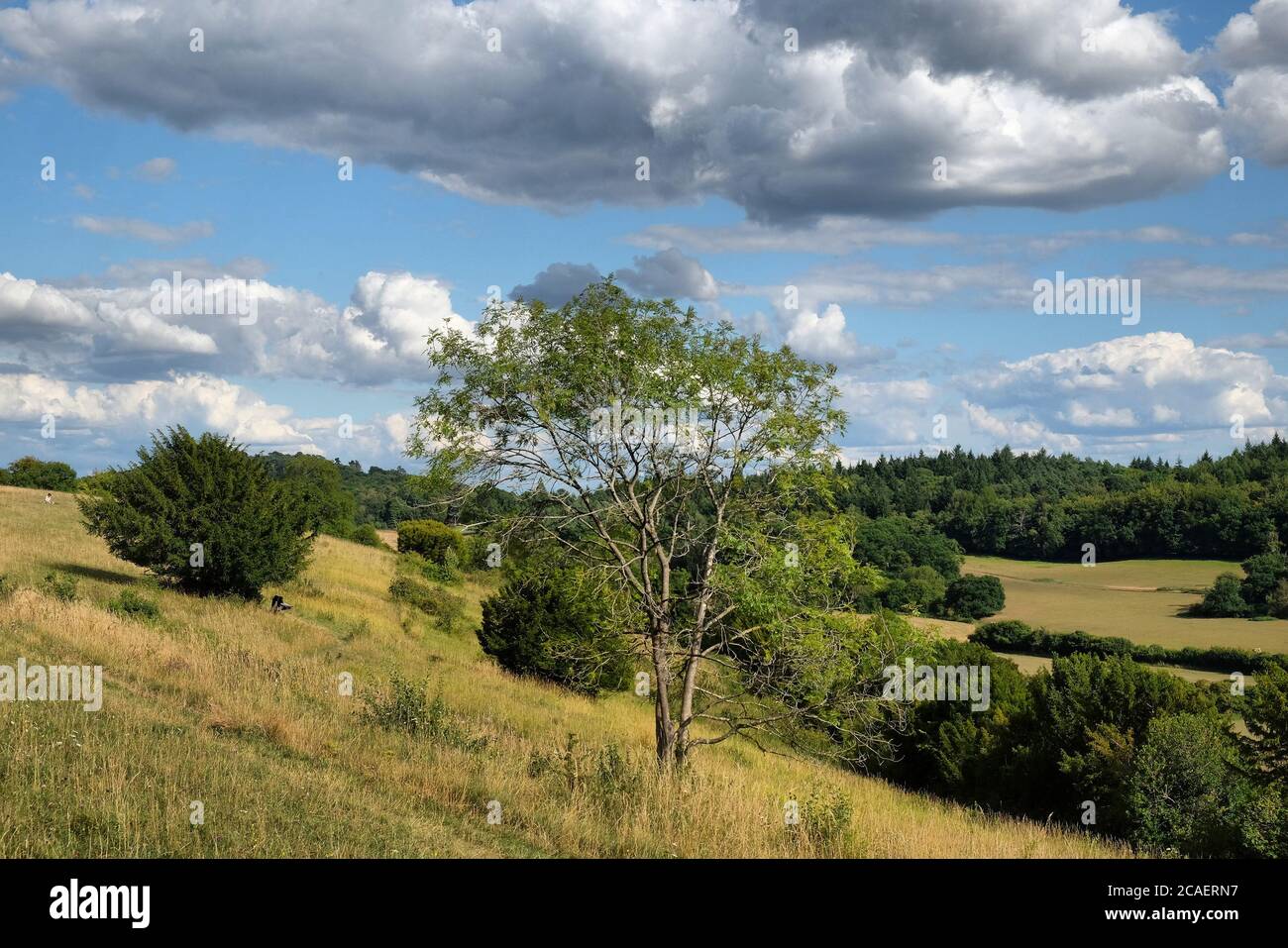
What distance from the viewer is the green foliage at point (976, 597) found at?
327 ft

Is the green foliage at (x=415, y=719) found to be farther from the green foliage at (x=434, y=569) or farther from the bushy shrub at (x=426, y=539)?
the bushy shrub at (x=426, y=539)

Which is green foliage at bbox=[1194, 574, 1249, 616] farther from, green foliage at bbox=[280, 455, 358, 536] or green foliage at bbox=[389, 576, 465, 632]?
green foliage at bbox=[389, 576, 465, 632]

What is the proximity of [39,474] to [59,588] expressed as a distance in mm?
75901

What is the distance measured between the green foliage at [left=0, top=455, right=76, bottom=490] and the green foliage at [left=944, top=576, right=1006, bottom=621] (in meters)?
85.2

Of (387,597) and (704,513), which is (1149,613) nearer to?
(387,597)

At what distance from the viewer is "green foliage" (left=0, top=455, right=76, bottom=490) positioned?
8288 centimetres

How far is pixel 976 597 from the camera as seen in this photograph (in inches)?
3984

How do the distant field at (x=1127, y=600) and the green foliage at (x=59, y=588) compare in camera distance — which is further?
the distant field at (x=1127, y=600)

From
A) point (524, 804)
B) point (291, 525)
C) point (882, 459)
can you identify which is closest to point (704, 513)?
point (524, 804)

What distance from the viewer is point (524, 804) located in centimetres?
1005

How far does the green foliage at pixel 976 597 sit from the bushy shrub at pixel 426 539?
2350 inches

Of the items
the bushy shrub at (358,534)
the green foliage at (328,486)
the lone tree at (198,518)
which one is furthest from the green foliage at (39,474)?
the lone tree at (198,518)

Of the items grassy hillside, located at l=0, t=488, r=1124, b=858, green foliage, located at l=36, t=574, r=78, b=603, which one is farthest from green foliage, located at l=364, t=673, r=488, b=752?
green foliage, located at l=36, t=574, r=78, b=603
